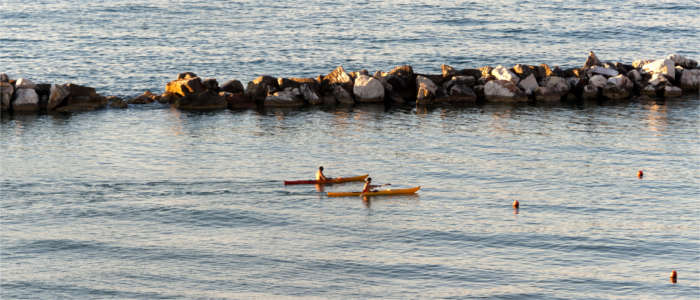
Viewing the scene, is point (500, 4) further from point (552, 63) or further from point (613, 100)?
point (613, 100)

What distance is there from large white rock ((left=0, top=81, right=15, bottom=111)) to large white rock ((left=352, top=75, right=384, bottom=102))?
86.6 ft

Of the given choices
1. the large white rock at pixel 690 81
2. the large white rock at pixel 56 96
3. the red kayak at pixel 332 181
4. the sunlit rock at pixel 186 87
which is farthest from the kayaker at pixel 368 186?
the large white rock at pixel 690 81

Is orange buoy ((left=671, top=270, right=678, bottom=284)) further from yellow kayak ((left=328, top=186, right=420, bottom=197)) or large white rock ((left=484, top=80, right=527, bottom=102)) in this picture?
large white rock ((left=484, top=80, right=527, bottom=102))

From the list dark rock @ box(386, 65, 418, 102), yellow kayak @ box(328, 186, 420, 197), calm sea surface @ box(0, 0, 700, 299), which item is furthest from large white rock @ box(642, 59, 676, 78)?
yellow kayak @ box(328, 186, 420, 197)

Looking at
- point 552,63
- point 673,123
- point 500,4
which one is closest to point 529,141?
point 673,123

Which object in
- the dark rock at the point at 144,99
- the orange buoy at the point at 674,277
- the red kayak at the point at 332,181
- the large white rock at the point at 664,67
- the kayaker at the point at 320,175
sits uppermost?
the large white rock at the point at 664,67

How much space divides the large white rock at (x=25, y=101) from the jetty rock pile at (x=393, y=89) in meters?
0.07

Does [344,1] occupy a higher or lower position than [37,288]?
higher

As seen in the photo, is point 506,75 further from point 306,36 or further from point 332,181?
point 306,36

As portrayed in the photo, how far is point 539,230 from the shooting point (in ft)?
122

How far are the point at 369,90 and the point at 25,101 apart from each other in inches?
1038

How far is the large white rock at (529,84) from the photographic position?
226 ft

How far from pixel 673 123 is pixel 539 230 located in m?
27.5

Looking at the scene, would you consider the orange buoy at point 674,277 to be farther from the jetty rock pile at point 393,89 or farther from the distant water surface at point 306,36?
the distant water surface at point 306,36
